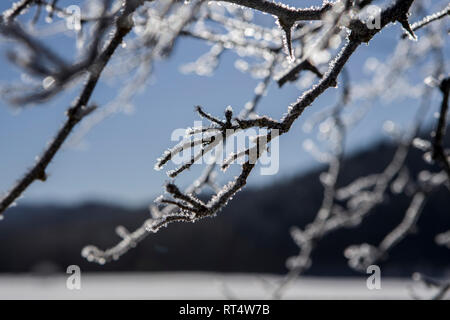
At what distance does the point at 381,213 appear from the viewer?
1052 cm

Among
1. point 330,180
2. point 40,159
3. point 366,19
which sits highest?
point 330,180

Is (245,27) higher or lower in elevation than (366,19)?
higher

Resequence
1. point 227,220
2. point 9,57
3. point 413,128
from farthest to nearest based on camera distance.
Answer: point 227,220
point 413,128
point 9,57

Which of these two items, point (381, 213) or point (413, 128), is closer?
point (413, 128)

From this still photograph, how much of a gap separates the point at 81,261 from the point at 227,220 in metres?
3.77
